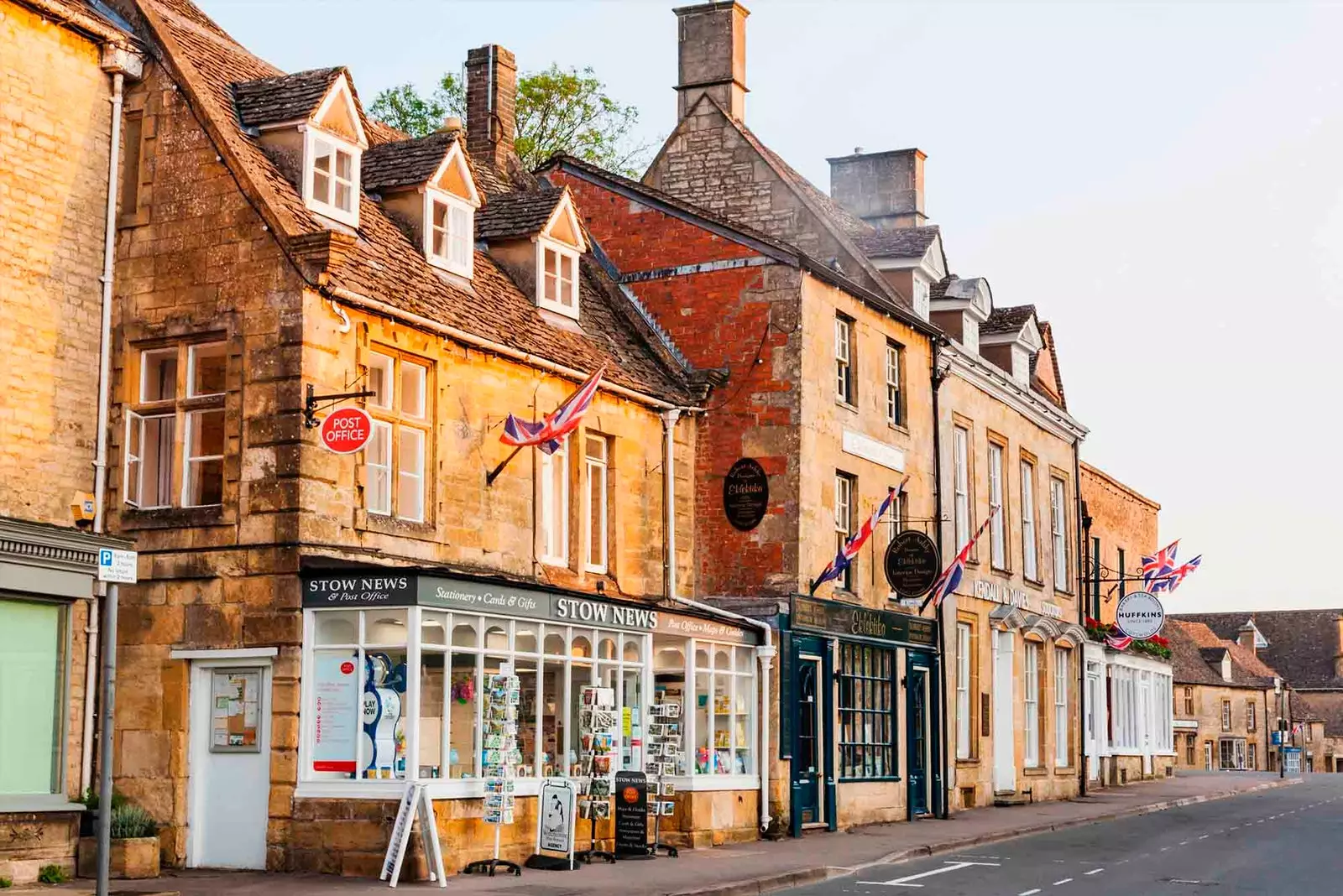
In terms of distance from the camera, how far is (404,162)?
2244cm

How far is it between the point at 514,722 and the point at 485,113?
1360 cm

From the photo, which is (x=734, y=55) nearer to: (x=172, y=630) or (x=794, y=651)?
(x=794, y=651)

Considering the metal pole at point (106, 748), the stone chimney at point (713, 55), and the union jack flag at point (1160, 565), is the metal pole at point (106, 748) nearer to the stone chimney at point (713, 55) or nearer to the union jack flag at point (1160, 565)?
the stone chimney at point (713, 55)

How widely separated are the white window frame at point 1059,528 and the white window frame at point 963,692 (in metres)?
7.54

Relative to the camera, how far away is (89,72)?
19094mm

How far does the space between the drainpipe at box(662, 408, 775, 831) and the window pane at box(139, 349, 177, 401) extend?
27.5 feet

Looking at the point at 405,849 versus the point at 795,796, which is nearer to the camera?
the point at 405,849

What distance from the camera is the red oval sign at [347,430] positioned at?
58.4ft

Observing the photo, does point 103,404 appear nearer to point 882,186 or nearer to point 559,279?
point 559,279

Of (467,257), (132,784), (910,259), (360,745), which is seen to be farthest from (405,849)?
(910,259)

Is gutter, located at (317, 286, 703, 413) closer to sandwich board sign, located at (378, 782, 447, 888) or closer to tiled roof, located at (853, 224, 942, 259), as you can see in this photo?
sandwich board sign, located at (378, 782, 447, 888)

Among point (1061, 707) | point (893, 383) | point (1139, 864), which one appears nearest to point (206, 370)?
point (1139, 864)

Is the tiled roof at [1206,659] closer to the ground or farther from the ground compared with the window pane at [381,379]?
closer to the ground

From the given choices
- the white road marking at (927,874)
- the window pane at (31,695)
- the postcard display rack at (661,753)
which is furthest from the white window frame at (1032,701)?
the window pane at (31,695)
